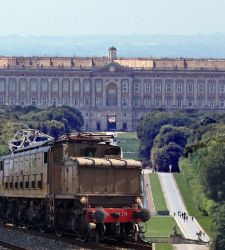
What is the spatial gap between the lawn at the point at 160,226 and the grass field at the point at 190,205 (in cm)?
173

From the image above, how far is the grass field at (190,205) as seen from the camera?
315 feet

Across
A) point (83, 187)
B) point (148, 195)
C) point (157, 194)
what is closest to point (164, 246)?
point (83, 187)

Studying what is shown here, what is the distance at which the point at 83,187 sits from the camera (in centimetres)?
3531

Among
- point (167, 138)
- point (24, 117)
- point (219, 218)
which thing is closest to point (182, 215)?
point (219, 218)

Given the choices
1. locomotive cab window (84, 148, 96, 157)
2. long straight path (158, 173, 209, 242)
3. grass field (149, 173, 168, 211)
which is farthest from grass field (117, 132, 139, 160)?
locomotive cab window (84, 148, 96, 157)

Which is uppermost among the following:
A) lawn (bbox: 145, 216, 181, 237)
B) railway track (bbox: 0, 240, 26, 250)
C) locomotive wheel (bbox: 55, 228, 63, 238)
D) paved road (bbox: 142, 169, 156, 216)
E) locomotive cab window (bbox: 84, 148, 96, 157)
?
paved road (bbox: 142, 169, 156, 216)

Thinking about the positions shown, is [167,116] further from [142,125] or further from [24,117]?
[24,117]

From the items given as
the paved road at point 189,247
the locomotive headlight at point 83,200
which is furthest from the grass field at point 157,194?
the locomotive headlight at point 83,200

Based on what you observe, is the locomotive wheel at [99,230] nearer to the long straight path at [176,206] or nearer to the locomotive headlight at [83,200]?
the locomotive headlight at [83,200]

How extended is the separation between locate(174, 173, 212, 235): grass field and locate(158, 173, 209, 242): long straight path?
0.37 metres

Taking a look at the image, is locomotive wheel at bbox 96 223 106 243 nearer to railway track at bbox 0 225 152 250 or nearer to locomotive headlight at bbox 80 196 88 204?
railway track at bbox 0 225 152 250

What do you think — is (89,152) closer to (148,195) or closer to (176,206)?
(176,206)

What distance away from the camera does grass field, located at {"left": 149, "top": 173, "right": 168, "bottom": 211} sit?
371 ft

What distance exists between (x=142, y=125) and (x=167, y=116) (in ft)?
13.0
